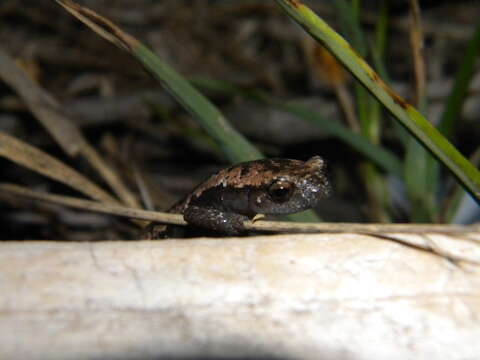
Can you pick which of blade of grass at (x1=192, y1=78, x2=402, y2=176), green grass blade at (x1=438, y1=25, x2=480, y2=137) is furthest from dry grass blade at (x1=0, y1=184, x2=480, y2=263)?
blade of grass at (x1=192, y1=78, x2=402, y2=176)

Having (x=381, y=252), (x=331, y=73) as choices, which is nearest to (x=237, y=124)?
(x=331, y=73)

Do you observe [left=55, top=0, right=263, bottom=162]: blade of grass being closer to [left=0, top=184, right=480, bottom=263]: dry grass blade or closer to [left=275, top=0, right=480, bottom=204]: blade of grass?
[left=0, top=184, right=480, bottom=263]: dry grass blade

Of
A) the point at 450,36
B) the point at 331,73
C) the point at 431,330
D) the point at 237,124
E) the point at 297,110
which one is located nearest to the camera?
the point at 431,330

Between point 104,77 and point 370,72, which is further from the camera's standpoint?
point 104,77

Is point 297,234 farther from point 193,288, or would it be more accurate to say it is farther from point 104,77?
point 104,77

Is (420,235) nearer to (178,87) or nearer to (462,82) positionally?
(462,82)

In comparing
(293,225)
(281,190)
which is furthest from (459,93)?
(293,225)

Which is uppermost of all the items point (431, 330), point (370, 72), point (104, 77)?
point (104, 77)

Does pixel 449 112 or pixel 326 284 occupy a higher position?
pixel 449 112
